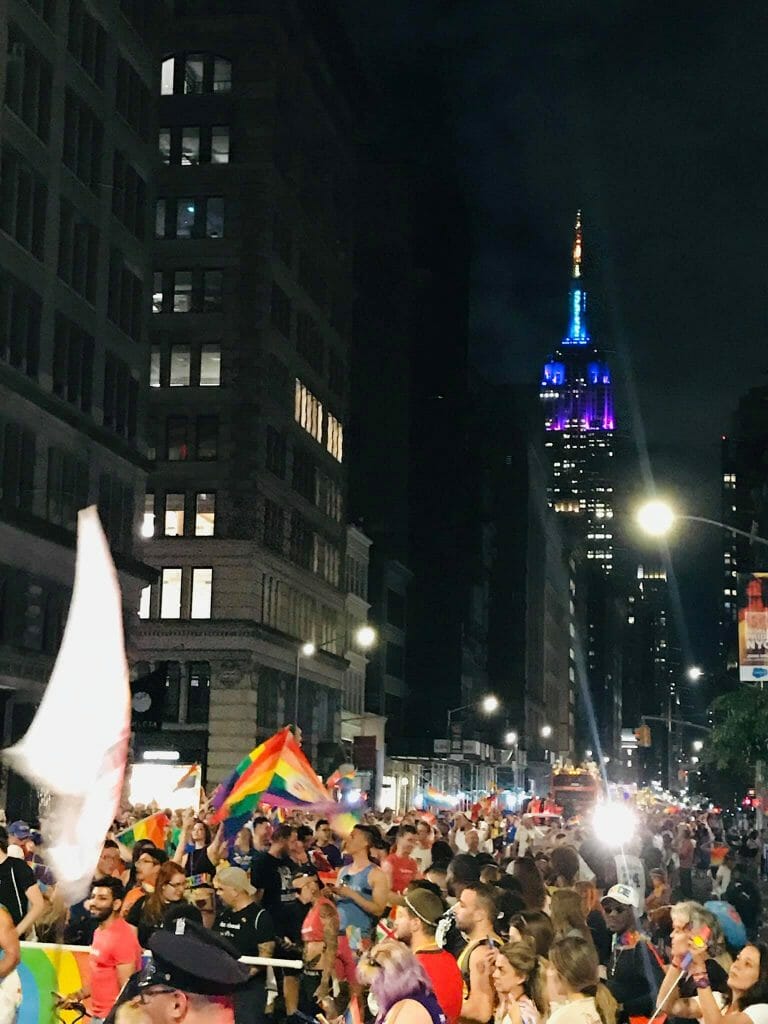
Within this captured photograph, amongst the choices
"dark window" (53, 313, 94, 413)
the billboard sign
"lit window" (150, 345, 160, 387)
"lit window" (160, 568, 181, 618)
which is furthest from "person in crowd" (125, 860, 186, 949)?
"lit window" (150, 345, 160, 387)

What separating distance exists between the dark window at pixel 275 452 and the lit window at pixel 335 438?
33.2ft

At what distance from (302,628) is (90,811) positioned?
231ft

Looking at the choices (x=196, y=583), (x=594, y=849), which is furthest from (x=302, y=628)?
(x=594, y=849)

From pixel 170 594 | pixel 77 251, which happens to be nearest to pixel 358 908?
pixel 77 251

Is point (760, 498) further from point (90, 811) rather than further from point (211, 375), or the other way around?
point (90, 811)

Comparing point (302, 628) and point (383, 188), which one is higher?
point (383, 188)

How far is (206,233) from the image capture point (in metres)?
74.8

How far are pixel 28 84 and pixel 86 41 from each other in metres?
5.44

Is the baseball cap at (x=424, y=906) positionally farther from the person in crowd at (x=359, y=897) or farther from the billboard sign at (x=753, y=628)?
the billboard sign at (x=753, y=628)

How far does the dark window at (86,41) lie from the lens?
5169 cm

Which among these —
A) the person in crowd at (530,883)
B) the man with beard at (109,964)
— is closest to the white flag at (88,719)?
the man with beard at (109,964)

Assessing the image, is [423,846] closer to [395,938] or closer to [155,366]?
[395,938]

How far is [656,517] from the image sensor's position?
2780 centimetres

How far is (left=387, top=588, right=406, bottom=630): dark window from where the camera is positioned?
361 feet
